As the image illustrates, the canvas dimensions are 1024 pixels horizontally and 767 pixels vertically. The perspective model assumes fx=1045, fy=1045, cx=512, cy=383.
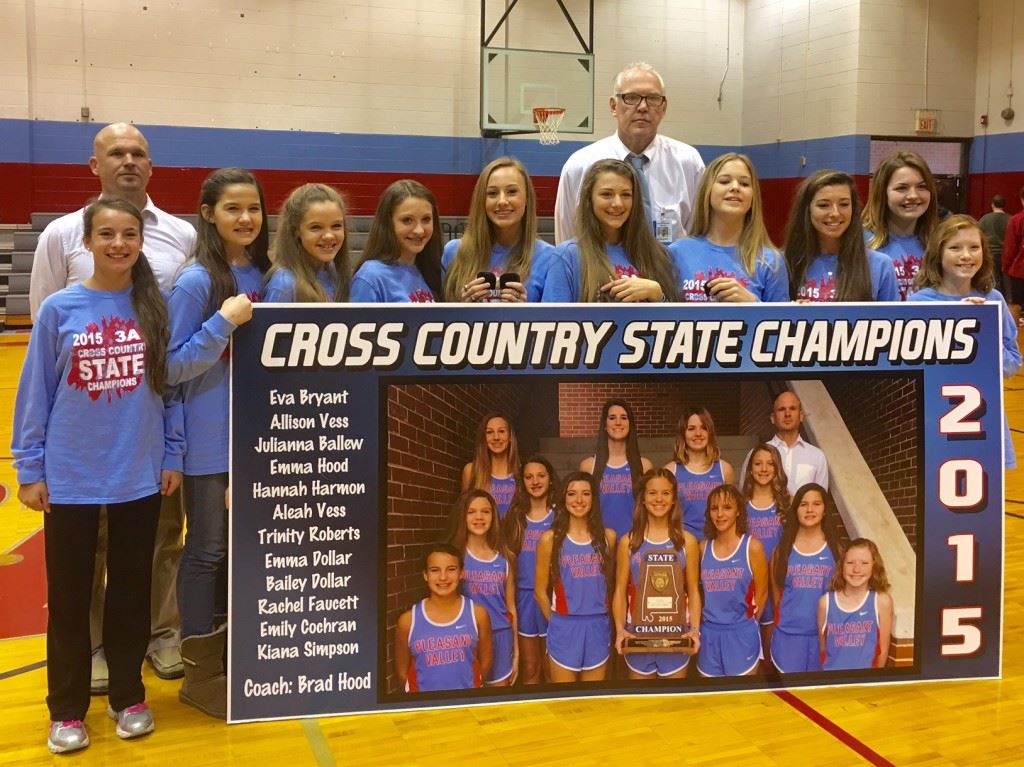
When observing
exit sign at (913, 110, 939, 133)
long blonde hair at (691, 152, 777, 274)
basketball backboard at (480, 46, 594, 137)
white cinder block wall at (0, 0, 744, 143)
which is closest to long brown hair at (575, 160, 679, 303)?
long blonde hair at (691, 152, 777, 274)

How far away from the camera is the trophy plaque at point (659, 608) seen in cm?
340

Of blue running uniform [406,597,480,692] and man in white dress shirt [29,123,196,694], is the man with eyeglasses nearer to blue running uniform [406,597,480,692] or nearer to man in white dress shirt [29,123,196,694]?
man in white dress shirt [29,123,196,694]

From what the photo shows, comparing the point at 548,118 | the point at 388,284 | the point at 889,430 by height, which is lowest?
the point at 889,430

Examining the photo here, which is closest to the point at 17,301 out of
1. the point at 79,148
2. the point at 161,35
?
the point at 79,148

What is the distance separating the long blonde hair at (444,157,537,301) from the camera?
367 cm

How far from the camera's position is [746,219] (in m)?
3.83

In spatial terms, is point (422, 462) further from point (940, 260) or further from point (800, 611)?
point (940, 260)

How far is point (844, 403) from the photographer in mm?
3463

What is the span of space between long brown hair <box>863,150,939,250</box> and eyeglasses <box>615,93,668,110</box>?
0.98 m

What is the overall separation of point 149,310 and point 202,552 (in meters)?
0.80

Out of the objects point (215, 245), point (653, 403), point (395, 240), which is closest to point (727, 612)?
point (653, 403)

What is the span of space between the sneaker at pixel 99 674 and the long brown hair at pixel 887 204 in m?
3.24

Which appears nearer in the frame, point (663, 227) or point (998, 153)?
point (663, 227)

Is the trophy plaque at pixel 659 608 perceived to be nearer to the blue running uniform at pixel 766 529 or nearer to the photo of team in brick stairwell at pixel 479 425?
the photo of team in brick stairwell at pixel 479 425
